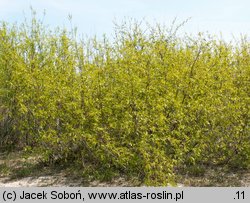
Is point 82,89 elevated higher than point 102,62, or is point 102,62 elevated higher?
point 102,62

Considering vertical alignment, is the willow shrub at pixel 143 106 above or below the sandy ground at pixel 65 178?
above

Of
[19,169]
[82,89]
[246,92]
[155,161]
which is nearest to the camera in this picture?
[155,161]

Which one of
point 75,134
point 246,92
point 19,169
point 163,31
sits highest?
point 163,31

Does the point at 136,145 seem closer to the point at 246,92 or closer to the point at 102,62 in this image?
the point at 102,62

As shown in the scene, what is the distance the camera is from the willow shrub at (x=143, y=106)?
8.20 m

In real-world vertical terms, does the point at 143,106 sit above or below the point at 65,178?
above

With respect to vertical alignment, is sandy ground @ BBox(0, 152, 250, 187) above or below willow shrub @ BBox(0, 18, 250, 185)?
below

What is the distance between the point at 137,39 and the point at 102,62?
0.98 m

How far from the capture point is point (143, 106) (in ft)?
26.4

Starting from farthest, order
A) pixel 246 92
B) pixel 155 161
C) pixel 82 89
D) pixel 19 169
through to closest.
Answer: pixel 19 169
pixel 246 92
pixel 82 89
pixel 155 161

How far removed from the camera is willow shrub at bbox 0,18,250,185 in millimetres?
8195

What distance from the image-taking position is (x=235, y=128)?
353 inches

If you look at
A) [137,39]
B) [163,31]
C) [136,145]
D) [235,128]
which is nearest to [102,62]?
[137,39]

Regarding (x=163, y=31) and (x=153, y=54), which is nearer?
(x=153, y=54)
